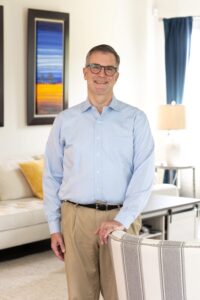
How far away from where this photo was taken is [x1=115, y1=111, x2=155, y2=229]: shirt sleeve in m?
2.43

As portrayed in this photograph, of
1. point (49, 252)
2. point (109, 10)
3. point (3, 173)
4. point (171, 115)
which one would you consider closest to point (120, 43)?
point (109, 10)

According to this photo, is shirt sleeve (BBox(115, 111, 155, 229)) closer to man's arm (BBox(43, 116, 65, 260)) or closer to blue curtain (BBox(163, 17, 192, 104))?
man's arm (BBox(43, 116, 65, 260))

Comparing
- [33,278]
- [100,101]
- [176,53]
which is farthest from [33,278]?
[176,53]

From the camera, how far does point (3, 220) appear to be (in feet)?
15.9

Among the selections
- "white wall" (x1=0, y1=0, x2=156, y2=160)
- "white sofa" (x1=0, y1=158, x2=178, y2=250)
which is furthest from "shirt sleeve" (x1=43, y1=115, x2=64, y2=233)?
"white wall" (x1=0, y1=0, x2=156, y2=160)

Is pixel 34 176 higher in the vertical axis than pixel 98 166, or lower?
lower

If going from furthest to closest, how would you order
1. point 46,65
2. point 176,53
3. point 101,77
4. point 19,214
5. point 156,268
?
point 176,53 → point 46,65 → point 19,214 → point 101,77 → point 156,268

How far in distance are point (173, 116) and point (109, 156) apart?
184 inches

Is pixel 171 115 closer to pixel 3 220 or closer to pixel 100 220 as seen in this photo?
pixel 3 220

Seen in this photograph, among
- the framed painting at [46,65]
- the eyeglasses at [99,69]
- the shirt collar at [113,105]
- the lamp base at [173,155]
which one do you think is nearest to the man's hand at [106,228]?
the shirt collar at [113,105]

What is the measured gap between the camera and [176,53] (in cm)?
755

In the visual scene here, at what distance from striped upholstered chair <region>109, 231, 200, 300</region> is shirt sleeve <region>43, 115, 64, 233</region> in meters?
0.62

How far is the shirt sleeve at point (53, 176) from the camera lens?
2.60 meters

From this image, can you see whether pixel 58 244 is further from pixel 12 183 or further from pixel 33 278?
pixel 12 183
